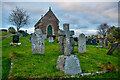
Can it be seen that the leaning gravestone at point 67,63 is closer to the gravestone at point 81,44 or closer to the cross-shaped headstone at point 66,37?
the cross-shaped headstone at point 66,37

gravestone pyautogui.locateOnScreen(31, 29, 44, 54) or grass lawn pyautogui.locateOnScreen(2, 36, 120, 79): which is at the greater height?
gravestone pyautogui.locateOnScreen(31, 29, 44, 54)

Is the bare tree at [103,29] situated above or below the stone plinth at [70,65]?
above

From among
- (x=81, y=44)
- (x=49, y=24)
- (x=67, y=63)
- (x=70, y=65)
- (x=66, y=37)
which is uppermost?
(x=49, y=24)

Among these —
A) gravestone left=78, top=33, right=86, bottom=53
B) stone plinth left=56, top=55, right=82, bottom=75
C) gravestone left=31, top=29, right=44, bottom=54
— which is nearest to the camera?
stone plinth left=56, top=55, right=82, bottom=75

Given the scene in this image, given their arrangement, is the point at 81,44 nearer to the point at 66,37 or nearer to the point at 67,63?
the point at 66,37

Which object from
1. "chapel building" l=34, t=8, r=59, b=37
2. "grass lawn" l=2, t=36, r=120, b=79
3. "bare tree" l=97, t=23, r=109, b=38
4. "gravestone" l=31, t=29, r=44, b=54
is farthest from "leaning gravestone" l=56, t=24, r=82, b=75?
"bare tree" l=97, t=23, r=109, b=38

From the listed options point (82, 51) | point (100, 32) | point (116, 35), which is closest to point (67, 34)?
point (82, 51)

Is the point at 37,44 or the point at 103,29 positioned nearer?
the point at 37,44

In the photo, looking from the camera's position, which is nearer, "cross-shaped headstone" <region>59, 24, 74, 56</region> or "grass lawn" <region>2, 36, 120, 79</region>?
"grass lawn" <region>2, 36, 120, 79</region>

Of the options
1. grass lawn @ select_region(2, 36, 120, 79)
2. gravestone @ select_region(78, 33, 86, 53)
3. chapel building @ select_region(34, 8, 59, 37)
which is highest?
chapel building @ select_region(34, 8, 59, 37)

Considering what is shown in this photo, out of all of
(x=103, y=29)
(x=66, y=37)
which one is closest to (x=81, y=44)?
(x=66, y=37)

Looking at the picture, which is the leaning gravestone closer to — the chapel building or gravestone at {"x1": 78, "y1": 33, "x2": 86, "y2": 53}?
gravestone at {"x1": 78, "y1": 33, "x2": 86, "y2": 53}

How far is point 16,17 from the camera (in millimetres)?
34156

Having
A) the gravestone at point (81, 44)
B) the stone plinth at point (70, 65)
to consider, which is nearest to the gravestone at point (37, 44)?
the gravestone at point (81, 44)
